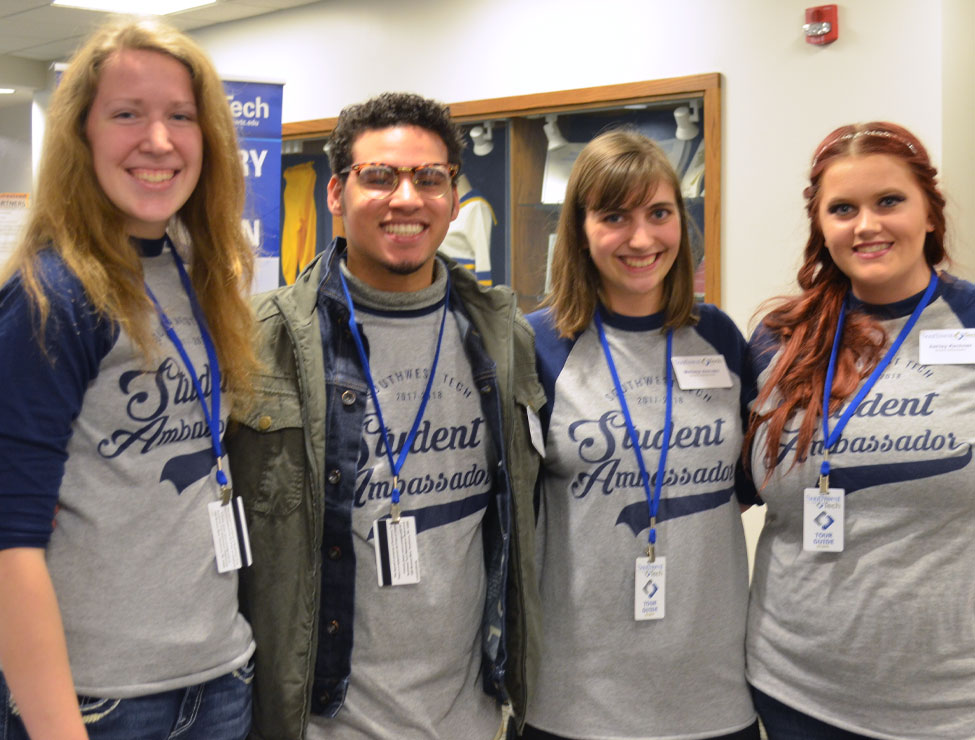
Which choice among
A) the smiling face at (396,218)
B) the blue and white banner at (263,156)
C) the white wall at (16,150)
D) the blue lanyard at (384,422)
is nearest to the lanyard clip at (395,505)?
the blue lanyard at (384,422)

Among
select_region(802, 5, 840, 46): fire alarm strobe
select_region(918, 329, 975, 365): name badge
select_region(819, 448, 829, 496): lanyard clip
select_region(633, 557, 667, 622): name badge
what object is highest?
select_region(802, 5, 840, 46): fire alarm strobe

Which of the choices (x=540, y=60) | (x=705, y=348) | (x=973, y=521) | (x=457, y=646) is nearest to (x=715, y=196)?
(x=540, y=60)

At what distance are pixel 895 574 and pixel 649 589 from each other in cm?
45

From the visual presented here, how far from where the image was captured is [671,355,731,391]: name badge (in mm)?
2018

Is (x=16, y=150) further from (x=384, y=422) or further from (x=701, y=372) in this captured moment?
(x=701, y=372)

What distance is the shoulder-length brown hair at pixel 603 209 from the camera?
2.03 meters

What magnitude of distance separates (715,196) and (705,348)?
2.36m

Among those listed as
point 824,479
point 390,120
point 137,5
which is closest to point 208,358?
point 390,120

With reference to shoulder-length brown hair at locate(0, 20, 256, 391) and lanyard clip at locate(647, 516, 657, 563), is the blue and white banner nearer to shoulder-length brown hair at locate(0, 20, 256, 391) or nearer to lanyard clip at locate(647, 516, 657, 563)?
shoulder-length brown hair at locate(0, 20, 256, 391)

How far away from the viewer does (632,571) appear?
1.92 metres

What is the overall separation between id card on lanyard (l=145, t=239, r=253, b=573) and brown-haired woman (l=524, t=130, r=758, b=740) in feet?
2.17

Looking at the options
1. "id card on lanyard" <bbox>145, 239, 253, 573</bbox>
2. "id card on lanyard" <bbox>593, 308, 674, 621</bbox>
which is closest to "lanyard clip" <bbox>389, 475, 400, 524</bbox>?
"id card on lanyard" <bbox>145, 239, 253, 573</bbox>

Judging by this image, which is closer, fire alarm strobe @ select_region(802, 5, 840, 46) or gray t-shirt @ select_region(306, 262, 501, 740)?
gray t-shirt @ select_region(306, 262, 501, 740)

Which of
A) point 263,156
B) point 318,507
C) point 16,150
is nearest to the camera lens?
point 318,507
